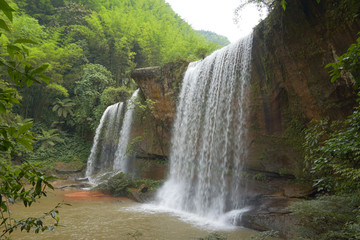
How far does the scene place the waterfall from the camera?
26.4ft

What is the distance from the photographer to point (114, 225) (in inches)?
242

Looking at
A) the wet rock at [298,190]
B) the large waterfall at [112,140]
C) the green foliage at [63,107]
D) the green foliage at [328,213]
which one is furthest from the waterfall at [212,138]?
the green foliage at [63,107]

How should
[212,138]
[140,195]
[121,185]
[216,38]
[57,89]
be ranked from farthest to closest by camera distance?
1. [216,38]
2. [57,89]
3. [121,185]
4. [140,195]
5. [212,138]

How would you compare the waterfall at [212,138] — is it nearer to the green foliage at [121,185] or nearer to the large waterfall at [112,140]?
the green foliage at [121,185]

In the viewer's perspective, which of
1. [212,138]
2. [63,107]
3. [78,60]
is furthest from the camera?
[78,60]

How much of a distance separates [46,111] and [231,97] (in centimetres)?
1693

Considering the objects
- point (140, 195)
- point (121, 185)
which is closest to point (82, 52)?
point (121, 185)

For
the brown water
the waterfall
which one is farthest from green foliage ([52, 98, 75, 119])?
the waterfall

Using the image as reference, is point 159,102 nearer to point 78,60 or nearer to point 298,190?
point 298,190

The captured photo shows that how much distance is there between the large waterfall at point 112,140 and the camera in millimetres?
14312

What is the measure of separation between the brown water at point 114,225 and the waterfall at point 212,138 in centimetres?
158

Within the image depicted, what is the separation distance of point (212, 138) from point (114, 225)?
485 centimetres

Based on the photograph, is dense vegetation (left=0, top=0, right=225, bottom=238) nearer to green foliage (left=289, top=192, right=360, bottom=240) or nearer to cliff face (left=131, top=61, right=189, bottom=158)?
cliff face (left=131, top=61, right=189, bottom=158)

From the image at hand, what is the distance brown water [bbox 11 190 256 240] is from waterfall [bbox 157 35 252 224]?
1585 millimetres
